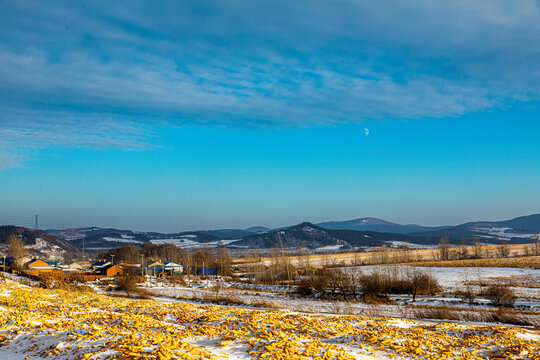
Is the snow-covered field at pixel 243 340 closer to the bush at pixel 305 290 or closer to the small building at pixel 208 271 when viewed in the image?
the bush at pixel 305 290

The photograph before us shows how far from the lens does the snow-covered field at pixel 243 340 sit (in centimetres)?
841

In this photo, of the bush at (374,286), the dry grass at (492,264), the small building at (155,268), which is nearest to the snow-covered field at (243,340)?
→ the bush at (374,286)

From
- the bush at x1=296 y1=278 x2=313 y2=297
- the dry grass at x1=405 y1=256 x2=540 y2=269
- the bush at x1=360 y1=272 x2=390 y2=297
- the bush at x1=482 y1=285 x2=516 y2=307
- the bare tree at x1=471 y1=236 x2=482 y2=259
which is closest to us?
the bush at x1=482 y1=285 x2=516 y2=307

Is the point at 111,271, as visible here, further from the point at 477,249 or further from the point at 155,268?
the point at 477,249

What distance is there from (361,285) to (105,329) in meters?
33.3

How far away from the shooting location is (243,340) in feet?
31.2

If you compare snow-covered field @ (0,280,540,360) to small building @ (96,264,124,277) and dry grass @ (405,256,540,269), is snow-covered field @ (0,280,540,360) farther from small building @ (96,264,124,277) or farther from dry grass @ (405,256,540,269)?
small building @ (96,264,124,277)

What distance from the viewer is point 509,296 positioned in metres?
29.7

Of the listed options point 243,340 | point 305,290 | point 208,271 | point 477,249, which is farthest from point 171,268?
point 477,249

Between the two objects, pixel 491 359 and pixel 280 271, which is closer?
pixel 491 359

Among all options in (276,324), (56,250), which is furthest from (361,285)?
(56,250)

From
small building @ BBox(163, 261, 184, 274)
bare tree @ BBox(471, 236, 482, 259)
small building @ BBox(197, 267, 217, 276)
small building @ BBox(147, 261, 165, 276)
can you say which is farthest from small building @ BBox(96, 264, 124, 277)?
bare tree @ BBox(471, 236, 482, 259)

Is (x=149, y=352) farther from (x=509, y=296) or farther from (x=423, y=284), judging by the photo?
(x=423, y=284)

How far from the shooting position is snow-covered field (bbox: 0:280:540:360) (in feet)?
27.6
